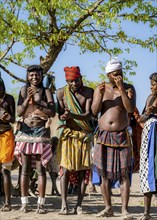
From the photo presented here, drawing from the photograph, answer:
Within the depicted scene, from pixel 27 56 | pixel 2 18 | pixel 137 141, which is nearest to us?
pixel 137 141

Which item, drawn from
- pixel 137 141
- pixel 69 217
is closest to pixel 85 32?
pixel 137 141

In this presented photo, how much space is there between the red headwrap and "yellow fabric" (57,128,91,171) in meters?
0.75

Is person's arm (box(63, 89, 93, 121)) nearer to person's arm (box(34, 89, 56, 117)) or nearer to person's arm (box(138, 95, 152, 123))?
person's arm (box(34, 89, 56, 117))

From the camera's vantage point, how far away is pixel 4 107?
332 inches

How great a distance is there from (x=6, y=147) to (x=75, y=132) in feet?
3.32

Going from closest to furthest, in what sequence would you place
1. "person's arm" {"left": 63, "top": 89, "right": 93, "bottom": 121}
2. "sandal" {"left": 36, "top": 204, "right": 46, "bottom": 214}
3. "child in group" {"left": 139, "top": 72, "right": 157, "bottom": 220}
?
"child in group" {"left": 139, "top": 72, "right": 157, "bottom": 220}, "person's arm" {"left": 63, "top": 89, "right": 93, "bottom": 121}, "sandal" {"left": 36, "top": 204, "right": 46, "bottom": 214}

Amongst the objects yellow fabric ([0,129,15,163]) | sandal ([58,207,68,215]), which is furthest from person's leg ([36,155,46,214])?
yellow fabric ([0,129,15,163])

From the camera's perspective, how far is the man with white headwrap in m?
7.83

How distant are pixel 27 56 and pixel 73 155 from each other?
8655mm

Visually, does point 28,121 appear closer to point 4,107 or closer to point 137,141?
point 4,107

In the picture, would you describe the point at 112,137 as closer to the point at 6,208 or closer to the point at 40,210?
the point at 40,210

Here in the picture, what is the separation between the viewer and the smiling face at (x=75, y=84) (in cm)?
830

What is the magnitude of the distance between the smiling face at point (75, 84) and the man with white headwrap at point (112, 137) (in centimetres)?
44

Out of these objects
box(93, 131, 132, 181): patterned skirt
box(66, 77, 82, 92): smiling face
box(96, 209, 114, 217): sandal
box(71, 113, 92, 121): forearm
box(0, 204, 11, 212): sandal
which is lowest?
box(96, 209, 114, 217): sandal
